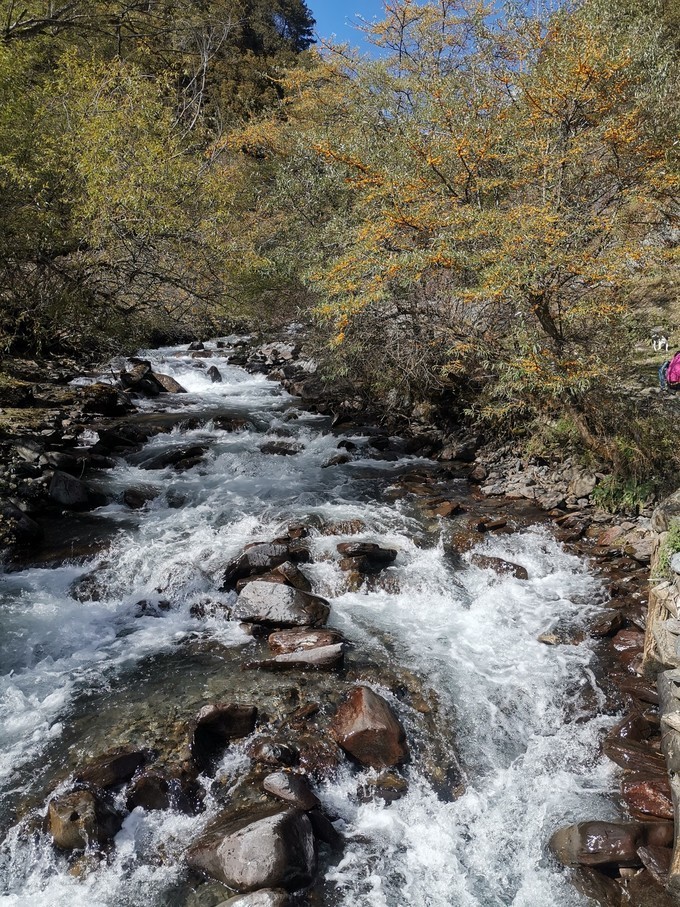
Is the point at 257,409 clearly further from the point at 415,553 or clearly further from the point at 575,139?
the point at 575,139

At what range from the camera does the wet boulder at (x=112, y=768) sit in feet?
15.2

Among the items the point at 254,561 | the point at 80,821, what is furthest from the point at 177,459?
the point at 80,821

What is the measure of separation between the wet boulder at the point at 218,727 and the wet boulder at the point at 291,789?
23.6 inches

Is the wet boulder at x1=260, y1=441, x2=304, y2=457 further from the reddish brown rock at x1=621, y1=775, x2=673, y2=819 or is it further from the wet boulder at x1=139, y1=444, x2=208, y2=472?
the reddish brown rock at x1=621, y1=775, x2=673, y2=819

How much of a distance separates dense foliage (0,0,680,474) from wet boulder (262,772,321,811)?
5.79m

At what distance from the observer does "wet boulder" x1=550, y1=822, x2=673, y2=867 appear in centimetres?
412

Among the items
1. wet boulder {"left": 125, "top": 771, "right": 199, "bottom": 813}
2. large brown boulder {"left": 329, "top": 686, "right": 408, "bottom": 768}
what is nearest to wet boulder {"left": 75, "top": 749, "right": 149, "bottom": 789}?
wet boulder {"left": 125, "top": 771, "right": 199, "bottom": 813}

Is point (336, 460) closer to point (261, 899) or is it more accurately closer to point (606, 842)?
point (606, 842)

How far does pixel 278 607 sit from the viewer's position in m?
6.88

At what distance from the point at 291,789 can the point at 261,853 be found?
63 centimetres

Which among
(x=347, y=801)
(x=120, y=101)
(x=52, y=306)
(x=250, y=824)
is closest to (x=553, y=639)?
(x=347, y=801)

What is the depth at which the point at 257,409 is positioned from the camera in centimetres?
1641

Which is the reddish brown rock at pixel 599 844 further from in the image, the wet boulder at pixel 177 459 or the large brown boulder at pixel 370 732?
the wet boulder at pixel 177 459

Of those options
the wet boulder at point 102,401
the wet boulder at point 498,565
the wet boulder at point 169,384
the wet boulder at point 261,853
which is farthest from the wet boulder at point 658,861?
the wet boulder at point 169,384
